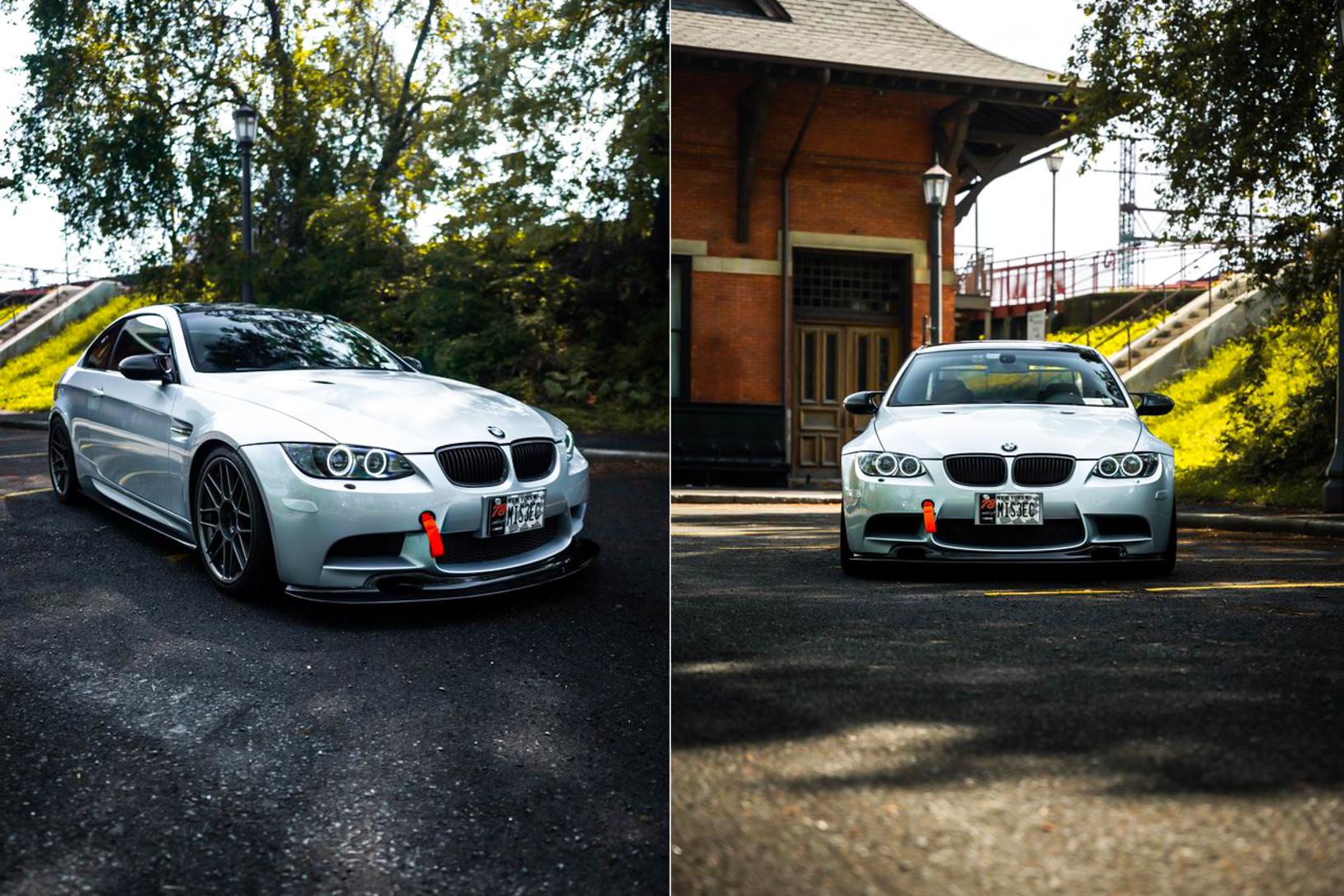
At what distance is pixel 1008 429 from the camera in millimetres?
1023

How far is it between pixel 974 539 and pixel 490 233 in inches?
60.6

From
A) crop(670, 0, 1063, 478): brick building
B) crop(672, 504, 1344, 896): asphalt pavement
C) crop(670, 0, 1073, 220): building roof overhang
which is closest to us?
crop(672, 504, 1344, 896): asphalt pavement

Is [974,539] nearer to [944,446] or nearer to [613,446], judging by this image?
[944,446]

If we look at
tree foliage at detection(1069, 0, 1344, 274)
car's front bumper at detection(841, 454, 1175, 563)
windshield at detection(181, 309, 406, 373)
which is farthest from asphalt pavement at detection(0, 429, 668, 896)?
tree foliage at detection(1069, 0, 1344, 274)

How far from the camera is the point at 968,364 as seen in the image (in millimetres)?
1065

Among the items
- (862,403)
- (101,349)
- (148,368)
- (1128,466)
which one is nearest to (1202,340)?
(1128,466)

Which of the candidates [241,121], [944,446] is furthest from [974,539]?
[241,121]

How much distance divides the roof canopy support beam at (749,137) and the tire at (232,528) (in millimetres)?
1049

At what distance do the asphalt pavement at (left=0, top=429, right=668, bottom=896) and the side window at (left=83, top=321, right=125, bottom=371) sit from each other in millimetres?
209

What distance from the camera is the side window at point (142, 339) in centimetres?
187

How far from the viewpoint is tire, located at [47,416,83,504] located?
193 cm

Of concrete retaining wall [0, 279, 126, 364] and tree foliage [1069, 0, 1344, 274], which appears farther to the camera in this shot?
concrete retaining wall [0, 279, 126, 364]

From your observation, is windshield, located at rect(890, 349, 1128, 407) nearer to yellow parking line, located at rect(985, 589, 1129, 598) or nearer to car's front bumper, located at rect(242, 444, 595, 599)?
yellow parking line, located at rect(985, 589, 1129, 598)

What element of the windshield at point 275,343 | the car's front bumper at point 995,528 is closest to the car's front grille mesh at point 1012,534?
the car's front bumper at point 995,528
